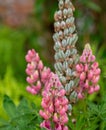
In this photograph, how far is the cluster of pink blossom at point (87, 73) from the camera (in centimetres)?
199

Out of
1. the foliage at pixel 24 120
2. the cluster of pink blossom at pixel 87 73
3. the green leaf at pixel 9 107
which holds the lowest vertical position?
the foliage at pixel 24 120

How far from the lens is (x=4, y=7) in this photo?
9289 mm

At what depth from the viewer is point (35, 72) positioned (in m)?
2.10

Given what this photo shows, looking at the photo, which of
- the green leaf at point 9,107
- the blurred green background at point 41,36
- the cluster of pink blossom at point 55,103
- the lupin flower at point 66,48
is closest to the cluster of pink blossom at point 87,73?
the lupin flower at point 66,48

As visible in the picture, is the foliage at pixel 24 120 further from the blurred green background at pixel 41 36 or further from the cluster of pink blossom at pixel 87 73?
the blurred green background at pixel 41 36

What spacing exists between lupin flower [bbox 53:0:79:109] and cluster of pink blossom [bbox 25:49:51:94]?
8 cm

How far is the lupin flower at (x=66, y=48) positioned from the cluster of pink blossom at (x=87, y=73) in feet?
0.08

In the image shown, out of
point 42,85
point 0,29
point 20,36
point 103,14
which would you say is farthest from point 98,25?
point 42,85

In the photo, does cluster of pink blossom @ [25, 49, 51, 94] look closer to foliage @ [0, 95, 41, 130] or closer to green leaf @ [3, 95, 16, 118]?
foliage @ [0, 95, 41, 130]

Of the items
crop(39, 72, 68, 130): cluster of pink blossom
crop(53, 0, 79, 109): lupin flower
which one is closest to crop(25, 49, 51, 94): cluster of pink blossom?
crop(53, 0, 79, 109): lupin flower

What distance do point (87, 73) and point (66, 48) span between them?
12 centimetres

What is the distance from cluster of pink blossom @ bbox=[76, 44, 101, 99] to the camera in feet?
6.54

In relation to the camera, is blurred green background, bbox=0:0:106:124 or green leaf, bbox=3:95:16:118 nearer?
green leaf, bbox=3:95:16:118

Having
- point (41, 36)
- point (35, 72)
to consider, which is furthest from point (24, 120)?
point (41, 36)
